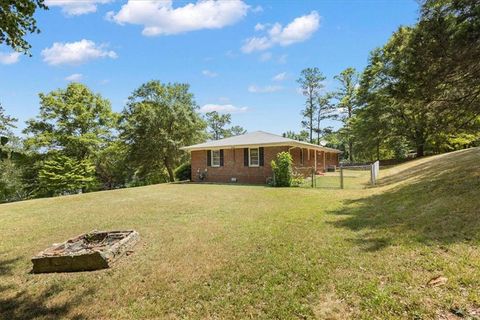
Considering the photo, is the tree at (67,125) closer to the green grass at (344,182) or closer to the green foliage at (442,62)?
the green grass at (344,182)

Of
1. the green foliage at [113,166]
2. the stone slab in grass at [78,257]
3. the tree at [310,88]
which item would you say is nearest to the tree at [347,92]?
the tree at [310,88]

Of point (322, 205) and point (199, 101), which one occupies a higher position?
point (199, 101)

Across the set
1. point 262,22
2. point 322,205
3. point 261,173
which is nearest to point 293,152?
point 261,173

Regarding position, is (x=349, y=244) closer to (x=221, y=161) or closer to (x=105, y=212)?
(x=105, y=212)

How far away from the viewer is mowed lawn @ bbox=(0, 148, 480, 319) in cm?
342

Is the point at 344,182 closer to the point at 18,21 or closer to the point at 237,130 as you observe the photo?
the point at 18,21

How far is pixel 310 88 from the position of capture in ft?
144

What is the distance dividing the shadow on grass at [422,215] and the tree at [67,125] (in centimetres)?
2717

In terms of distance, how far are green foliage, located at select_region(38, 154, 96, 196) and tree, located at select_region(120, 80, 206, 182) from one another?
181 inches

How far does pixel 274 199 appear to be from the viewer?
11.4 m

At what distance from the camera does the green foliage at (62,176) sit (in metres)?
26.0

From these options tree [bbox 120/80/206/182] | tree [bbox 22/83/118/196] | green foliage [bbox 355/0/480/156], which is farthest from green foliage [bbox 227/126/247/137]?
green foliage [bbox 355/0/480/156]

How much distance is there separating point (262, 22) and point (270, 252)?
1264 centimetres

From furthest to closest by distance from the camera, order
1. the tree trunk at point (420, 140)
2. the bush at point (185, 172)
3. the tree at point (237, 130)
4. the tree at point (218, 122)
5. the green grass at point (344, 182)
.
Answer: the tree at point (237, 130) → the tree at point (218, 122) → the tree trunk at point (420, 140) → the bush at point (185, 172) → the green grass at point (344, 182)
